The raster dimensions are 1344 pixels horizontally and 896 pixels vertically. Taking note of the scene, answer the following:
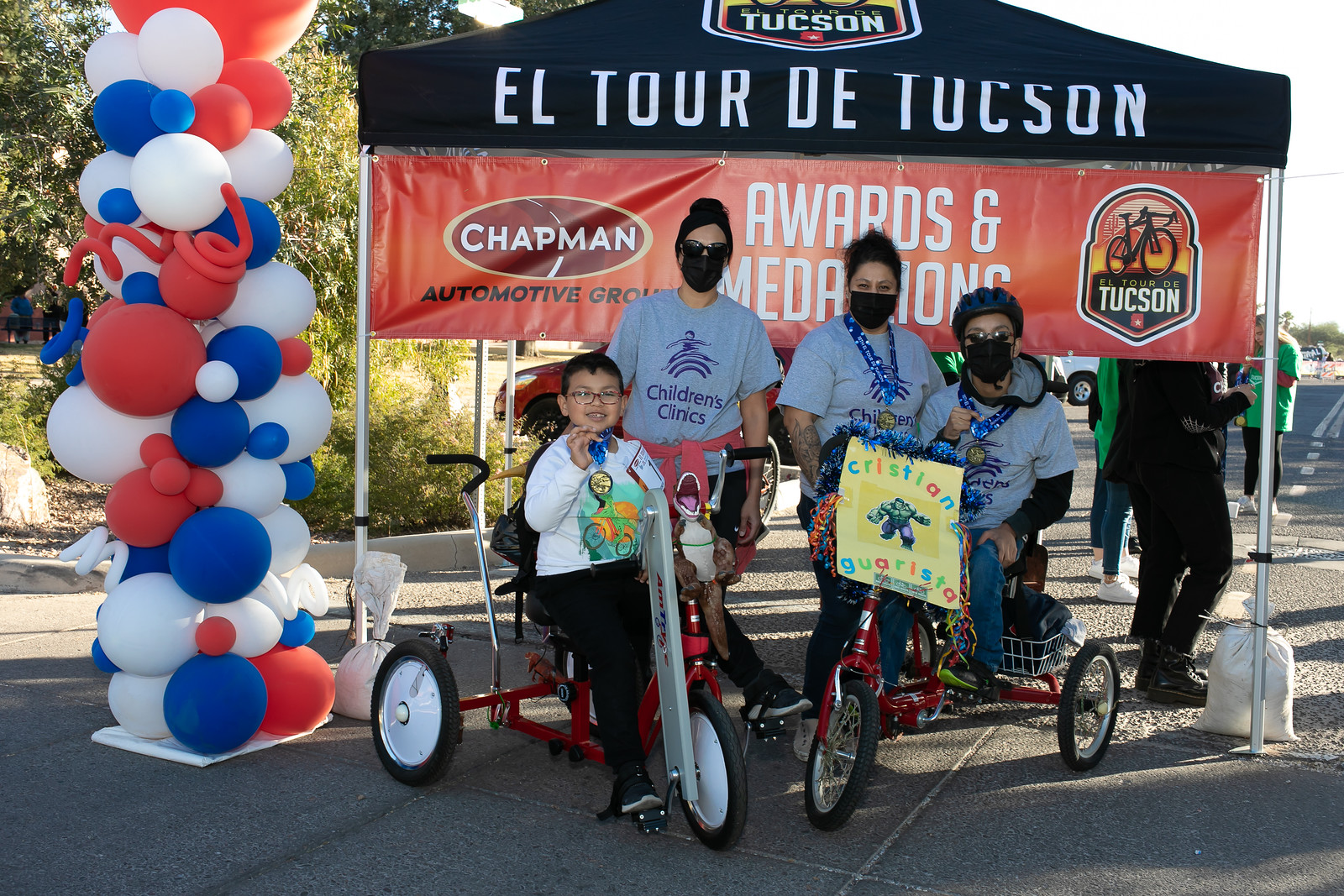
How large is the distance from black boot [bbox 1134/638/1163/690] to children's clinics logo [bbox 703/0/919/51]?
3.07m

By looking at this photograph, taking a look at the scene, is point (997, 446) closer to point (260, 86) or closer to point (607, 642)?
point (607, 642)

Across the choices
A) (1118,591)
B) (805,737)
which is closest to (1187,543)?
(805,737)

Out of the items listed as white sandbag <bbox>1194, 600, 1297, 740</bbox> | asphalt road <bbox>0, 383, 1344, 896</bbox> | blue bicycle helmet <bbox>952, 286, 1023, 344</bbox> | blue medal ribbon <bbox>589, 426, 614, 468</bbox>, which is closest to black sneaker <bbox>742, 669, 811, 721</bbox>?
asphalt road <bbox>0, 383, 1344, 896</bbox>

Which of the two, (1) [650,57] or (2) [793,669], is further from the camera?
(2) [793,669]

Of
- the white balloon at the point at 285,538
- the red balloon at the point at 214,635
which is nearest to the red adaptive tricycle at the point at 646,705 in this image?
the red balloon at the point at 214,635

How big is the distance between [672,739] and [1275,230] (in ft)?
10.7

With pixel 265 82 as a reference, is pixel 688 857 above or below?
below

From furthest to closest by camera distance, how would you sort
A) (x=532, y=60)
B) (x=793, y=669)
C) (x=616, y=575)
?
(x=793, y=669), (x=532, y=60), (x=616, y=575)

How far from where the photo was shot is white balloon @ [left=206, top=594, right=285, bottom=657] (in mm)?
4180

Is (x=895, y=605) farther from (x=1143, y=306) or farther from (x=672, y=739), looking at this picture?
(x=1143, y=306)

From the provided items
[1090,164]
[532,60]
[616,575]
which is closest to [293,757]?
[616,575]

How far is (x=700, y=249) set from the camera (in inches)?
164

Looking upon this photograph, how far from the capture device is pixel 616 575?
3832mm

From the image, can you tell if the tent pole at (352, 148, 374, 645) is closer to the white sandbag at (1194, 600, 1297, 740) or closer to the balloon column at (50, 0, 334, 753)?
the balloon column at (50, 0, 334, 753)
